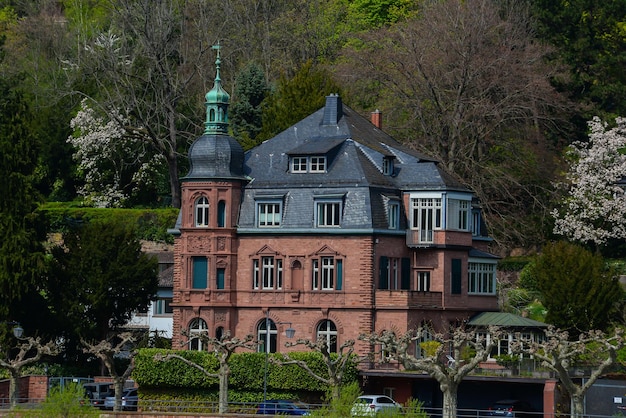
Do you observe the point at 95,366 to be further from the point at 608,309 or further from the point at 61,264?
the point at 608,309

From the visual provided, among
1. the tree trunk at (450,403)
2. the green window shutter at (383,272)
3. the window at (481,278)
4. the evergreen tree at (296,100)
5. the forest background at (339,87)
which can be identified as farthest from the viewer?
the evergreen tree at (296,100)

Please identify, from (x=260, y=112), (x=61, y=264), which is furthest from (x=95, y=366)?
(x=260, y=112)

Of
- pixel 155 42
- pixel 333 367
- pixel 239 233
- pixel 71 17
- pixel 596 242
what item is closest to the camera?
pixel 333 367

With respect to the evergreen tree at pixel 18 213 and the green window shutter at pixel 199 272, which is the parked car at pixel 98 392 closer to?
the evergreen tree at pixel 18 213

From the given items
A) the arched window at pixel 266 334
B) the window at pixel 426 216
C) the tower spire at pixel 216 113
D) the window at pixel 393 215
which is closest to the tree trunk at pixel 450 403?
the arched window at pixel 266 334

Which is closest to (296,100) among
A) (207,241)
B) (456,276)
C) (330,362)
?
(207,241)

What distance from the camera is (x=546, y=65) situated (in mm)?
110000

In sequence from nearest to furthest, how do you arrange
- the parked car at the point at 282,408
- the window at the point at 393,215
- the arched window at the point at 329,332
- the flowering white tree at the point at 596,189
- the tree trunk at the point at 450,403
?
the tree trunk at the point at 450,403, the parked car at the point at 282,408, the arched window at the point at 329,332, the window at the point at 393,215, the flowering white tree at the point at 596,189

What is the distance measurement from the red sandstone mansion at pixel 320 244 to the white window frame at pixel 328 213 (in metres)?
0.05

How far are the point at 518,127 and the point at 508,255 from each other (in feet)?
24.5

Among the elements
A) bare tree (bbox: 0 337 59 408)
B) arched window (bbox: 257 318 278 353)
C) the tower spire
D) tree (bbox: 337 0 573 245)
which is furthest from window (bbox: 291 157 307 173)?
bare tree (bbox: 0 337 59 408)

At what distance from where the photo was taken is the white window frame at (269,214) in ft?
301

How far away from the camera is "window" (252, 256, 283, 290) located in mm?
91394

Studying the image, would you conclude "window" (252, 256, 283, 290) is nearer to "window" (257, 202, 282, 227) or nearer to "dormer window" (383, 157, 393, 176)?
"window" (257, 202, 282, 227)
